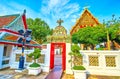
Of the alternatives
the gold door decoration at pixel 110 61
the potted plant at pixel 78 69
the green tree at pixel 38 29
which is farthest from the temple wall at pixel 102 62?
the green tree at pixel 38 29

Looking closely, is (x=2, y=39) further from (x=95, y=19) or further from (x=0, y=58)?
(x=95, y=19)

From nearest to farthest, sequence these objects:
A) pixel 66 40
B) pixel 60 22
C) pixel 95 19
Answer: pixel 66 40 < pixel 60 22 < pixel 95 19

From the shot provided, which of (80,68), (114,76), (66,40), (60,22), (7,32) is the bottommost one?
(114,76)

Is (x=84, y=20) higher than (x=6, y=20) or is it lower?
higher

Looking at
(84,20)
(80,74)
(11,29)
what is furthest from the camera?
(84,20)

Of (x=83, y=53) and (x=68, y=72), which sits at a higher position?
(x=83, y=53)

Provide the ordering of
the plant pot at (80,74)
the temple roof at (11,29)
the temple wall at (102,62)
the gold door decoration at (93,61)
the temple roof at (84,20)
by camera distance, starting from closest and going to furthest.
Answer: the plant pot at (80,74)
the temple wall at (102,62)
the gold door decoration at (93,61)
the temple roof at (11,29)
the temple roof at (84,20)

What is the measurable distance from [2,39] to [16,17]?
4.45m

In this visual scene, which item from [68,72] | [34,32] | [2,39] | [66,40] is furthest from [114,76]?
[34,32]

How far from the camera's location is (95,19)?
16.4 m

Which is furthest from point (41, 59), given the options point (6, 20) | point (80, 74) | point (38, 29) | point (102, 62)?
point (38, 29)

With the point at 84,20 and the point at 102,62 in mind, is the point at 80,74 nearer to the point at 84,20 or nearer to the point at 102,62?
the point at 102,62

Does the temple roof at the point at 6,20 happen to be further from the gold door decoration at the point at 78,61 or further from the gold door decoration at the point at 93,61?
the gold door decoration at the point at 93,61

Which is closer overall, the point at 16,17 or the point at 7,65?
the point at 7,65
